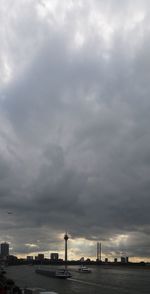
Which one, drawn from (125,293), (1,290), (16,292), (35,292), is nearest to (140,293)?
(125,293)

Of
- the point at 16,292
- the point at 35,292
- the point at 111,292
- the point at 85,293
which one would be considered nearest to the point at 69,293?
the point at 85,293

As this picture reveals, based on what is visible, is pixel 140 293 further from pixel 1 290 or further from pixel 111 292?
pixel 1 290

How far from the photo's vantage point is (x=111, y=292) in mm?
144125

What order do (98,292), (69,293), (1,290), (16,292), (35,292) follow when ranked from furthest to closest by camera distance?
(98,292)
(69,293)
(35,292)
(16,292)
(1,290)

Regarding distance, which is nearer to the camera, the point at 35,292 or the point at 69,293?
the point at 35,292

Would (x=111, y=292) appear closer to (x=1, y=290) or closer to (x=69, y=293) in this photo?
(x=69, y=293)

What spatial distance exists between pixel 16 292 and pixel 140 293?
85818mm

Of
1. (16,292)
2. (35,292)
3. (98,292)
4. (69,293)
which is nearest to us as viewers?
(16,292)

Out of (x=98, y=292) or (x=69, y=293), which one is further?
(x=98, y=292)

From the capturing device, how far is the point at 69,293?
134 m

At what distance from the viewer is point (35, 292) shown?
278ft

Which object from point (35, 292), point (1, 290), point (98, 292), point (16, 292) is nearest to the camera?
point (1, 290)

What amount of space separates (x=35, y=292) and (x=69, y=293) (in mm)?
52155

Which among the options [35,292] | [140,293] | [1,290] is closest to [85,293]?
[140,293]
